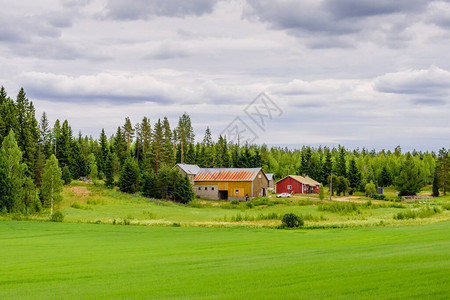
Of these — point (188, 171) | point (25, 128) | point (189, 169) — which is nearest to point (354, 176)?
point (189, 169)

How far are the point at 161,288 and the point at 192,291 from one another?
1.19 meters

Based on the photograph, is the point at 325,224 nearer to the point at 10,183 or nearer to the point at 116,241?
the point at 116,241

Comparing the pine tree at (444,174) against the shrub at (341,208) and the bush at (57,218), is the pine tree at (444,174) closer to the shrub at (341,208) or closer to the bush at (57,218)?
the shrub at (341,208)

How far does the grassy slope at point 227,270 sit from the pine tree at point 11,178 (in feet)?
90.7

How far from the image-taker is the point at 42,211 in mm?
53562

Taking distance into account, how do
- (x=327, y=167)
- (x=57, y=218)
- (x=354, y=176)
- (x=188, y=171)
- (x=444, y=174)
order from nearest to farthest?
(x=57, y=218) → (x=188, y=171) → (x=444, y=174) → (x=354, y=176) → (x=327, y=167)

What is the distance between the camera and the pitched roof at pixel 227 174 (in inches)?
3484

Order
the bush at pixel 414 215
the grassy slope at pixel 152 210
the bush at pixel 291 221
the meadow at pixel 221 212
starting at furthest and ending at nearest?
the grassy slope at pixel 152 210, the bush at pixel 414 215, the meadow at pixel 221 212, the bush at pixel 291 221

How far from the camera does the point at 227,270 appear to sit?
16734 mm

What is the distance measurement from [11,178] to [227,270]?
45.0 metres

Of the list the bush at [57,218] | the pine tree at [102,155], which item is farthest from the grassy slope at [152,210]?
the pine tree at [102,155]

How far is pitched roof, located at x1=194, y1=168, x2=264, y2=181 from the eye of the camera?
290 feet

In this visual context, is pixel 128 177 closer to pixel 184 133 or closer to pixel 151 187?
pixel 151 187

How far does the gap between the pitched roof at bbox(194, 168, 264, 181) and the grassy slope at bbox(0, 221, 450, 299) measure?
60374 millimetres
